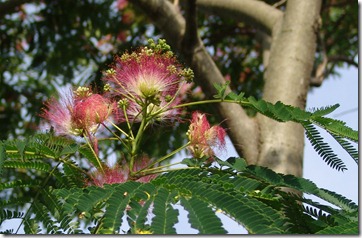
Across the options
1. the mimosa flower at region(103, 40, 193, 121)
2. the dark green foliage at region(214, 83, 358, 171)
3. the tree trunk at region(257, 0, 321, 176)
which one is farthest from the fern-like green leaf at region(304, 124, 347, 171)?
the tree trunk at region(257, 0, 321, 176)

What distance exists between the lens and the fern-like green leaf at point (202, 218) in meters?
1.11

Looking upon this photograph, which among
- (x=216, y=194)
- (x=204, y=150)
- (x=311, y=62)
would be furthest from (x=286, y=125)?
(x=216, y=194)

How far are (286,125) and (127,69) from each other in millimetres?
1129

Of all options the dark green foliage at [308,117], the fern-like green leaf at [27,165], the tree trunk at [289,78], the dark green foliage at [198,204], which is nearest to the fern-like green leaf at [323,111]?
the dark green foliage at [308,117]

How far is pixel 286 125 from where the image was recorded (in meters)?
2.60

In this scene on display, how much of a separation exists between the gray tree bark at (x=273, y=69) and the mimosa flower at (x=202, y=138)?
86cm

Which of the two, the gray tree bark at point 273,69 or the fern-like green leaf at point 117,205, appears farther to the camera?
the gray tree bark at point 273,69

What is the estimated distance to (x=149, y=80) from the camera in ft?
4.99

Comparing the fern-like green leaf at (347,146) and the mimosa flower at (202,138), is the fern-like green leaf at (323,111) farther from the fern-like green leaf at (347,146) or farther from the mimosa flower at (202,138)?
the mimosa flower at (202,138)

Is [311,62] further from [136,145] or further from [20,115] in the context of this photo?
[20,115]

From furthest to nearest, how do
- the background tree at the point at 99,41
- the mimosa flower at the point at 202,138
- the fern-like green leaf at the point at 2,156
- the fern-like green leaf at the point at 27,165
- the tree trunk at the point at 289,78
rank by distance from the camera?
the background tree at the point at 99,41 → the tree trunk at the point at 289,78 → the mimosa flower at the point at 202,138 → the fern-like green leaf at the point at 27,165 → the fern-like green leaf at the point at 2,156

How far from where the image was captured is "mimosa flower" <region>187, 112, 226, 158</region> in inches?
63.4

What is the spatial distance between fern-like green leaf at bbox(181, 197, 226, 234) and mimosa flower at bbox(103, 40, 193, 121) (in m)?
0.36

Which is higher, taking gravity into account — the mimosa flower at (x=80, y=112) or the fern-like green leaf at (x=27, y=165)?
the mimosa flower at (x=80, y=112)
